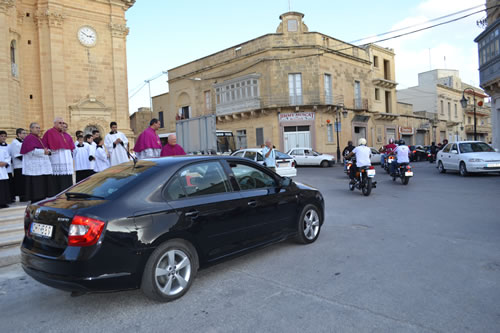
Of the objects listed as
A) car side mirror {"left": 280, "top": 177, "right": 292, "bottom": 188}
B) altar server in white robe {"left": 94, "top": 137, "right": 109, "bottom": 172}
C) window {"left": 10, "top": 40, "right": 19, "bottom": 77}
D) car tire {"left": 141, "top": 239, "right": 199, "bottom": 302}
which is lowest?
car tire {"left": 141, "top": 239, "right": 199, "bottom": 302}

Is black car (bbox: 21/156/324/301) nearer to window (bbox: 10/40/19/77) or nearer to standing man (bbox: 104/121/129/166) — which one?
standing man (bbox: 104/121/129/166)

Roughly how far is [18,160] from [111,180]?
5.81m

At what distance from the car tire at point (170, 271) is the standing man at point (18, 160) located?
21.0ft

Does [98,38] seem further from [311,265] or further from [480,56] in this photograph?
[480,56]

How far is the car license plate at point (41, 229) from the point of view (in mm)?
3501

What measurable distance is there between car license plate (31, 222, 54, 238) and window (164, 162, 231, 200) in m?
1.14

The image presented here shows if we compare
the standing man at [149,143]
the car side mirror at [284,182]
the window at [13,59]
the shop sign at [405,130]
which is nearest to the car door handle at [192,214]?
the car side mirror at [284,182]

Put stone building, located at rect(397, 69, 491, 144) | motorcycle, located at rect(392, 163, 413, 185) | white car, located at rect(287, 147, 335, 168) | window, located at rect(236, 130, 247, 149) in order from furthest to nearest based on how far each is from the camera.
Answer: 1. stone building, located at rect(397, 69, 491, 144)
2. window, located at rect(236, 130, 247, 149)
3. white car, located at rect(287, 147, 335, 168)
4. motorcycle, located at rect(392, 163, 413, 185)

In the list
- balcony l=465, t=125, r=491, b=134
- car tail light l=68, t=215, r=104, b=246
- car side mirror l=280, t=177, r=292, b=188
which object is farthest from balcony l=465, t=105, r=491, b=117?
car tail light l=68, t=215, r=104, b=246

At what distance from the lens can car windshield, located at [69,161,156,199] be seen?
3.81 m

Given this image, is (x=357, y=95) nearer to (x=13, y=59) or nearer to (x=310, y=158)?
(x=310, y=158)

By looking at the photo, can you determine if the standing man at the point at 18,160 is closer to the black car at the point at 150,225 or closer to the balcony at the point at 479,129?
the black car at the point at 150,225

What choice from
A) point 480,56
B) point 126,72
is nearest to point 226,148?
point 126,72

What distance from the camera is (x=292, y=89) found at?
30.8 metres
